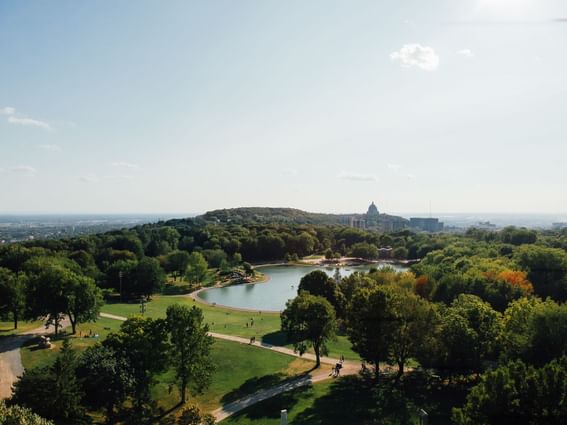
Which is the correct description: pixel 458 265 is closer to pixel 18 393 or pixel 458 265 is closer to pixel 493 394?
pixel 493 394

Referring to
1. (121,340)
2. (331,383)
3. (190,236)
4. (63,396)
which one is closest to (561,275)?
(331,383)

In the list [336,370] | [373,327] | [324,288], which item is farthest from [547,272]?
[336,370]

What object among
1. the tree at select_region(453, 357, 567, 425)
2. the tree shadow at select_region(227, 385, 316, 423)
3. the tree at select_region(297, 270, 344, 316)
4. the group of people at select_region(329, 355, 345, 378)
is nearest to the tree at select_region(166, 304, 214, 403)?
the tree shadow at select_region(227, 385, 316, 423)

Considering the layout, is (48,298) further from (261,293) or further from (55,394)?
(261,293)

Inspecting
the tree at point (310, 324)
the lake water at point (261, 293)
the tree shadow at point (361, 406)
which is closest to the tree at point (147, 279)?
the lake water at point (261, 293)

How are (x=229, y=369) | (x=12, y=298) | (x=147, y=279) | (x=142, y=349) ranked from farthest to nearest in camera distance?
(x=147, y=279), (x=12, y=298), (x=229, y=369), (x=142, y=349)

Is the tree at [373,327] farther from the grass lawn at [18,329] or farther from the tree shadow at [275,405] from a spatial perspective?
the grass lawn at [18,329]
